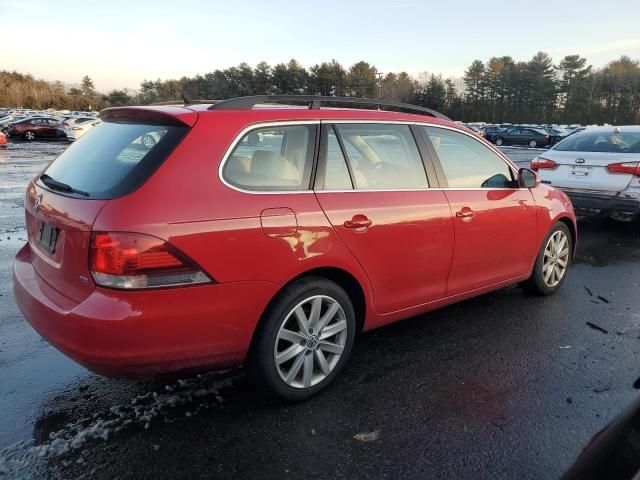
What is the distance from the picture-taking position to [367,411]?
2928mm

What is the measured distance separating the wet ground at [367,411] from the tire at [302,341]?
0.15 m

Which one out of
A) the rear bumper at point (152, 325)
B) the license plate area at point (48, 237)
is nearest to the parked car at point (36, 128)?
the license plate area at point (48, 237)

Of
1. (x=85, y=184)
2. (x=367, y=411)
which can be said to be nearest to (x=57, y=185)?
(x=85, y=184)

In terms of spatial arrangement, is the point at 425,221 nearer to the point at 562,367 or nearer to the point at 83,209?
the point at 562,367

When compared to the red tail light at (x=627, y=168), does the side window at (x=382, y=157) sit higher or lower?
higher

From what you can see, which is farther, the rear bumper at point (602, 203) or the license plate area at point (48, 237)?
the rear bumper at point (602, 203)

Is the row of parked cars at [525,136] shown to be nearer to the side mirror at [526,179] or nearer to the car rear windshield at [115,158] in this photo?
the side mirror at [526,179]

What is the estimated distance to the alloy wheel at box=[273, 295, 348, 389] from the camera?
9.41ft

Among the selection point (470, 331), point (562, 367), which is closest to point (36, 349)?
point (470, 331)

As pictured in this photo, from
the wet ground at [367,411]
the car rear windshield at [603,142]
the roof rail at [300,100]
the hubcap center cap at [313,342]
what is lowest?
the wet ground at [367,411]

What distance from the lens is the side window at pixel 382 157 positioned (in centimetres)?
322

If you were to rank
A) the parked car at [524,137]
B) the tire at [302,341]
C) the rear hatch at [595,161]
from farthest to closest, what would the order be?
the parked car at [524,137]
the rear hatch at [595,161]
the tire at [302,341]

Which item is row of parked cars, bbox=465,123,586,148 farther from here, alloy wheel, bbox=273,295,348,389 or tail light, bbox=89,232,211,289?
tail light, bbox=89,232,211,289

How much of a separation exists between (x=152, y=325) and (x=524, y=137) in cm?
3893
